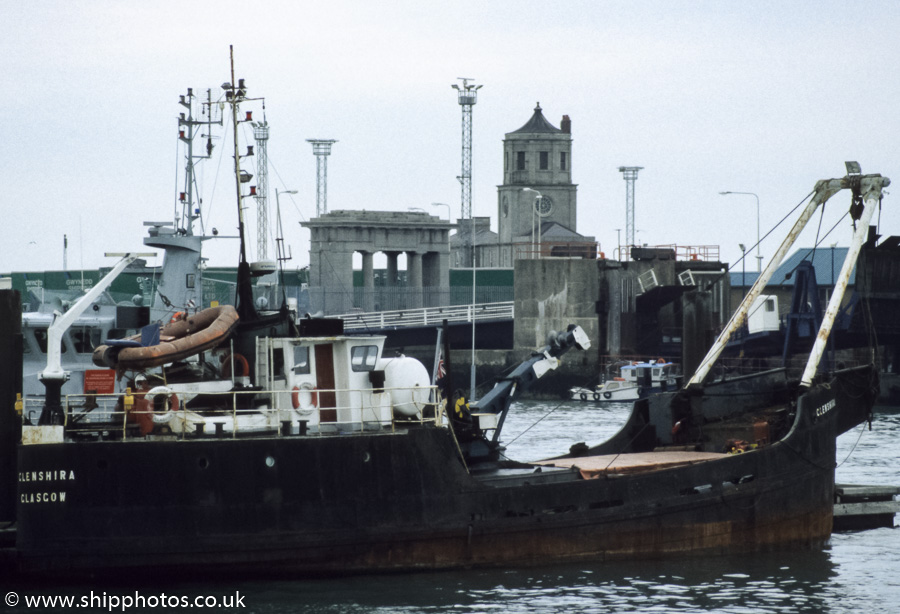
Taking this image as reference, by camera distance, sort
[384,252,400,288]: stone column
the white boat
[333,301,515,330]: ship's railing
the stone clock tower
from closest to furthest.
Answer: the white boat < [333,301,515,330]: ship's railing < [384,252,400,288]: stone column < the stone clock tower

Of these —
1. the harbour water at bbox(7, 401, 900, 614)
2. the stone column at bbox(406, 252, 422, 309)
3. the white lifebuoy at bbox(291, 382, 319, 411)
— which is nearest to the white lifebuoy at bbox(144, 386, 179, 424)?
the white lifebuoy at bbox(291, 382, 319, 411)

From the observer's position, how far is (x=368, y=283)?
7644 cm

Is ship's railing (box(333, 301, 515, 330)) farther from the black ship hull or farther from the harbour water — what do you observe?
the harbour water

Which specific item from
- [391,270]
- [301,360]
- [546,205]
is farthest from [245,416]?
[546,205]

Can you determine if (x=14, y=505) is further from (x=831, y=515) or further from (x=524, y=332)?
(x=524, y=332)

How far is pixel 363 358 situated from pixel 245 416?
2.24 meters

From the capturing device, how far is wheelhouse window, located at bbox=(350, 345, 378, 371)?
66.4 feet

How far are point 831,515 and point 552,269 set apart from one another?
4177cm

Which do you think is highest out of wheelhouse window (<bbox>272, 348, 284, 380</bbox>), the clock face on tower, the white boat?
the clock face on tower

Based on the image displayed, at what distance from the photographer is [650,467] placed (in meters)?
20.7

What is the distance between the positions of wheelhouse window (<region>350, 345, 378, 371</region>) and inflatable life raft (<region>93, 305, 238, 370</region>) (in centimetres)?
197

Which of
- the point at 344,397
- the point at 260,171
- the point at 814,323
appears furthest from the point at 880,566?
the point at 260,171

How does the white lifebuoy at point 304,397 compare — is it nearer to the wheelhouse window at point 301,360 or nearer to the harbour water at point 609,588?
the wheelhouse window at point 301,360

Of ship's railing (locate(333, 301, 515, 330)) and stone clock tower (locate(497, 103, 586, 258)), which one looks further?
stone clock tower (locate(497, 103, 586, 258))
